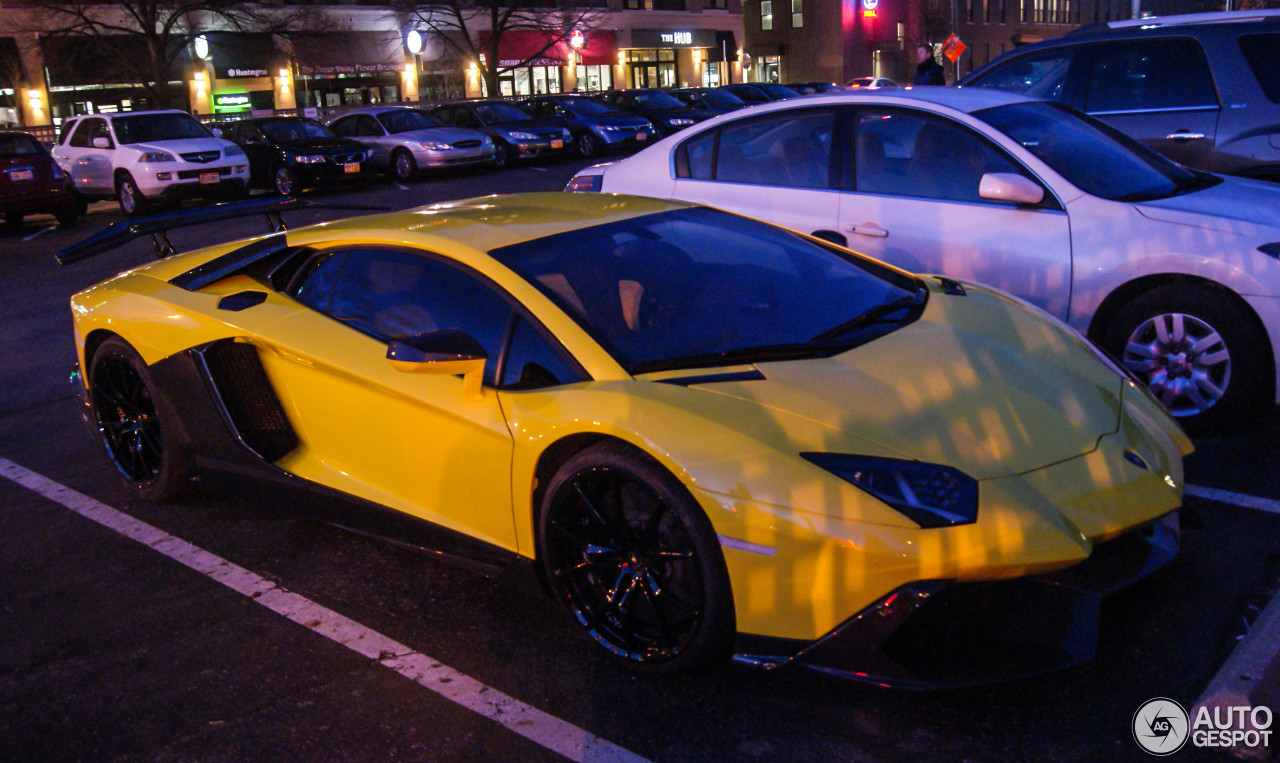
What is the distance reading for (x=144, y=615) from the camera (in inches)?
146

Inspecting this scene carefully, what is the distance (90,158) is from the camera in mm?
18672

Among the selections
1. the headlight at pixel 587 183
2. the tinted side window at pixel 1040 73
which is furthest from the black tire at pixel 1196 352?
the headlight at pixel 587 183

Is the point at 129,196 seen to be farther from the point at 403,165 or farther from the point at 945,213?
the point at 945,213

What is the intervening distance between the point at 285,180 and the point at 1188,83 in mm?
16403

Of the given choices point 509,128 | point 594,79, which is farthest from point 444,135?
point 594,79

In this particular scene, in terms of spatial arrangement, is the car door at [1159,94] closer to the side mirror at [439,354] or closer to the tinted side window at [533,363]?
the tinted side window at [533,363]

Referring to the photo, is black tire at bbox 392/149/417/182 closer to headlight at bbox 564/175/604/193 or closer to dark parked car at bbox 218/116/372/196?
dark parked car at bbox 218/116/372/196

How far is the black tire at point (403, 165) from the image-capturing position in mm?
20969

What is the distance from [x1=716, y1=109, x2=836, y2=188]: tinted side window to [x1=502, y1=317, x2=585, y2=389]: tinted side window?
9.71ft

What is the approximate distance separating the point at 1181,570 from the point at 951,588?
1.31 m

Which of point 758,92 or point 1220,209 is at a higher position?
point 758,92

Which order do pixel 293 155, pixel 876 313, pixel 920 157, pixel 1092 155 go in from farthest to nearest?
pixel 293 155 < pixel 920 157 < pixel 1092 155 < pixel 876 313

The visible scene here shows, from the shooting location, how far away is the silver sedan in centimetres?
2077

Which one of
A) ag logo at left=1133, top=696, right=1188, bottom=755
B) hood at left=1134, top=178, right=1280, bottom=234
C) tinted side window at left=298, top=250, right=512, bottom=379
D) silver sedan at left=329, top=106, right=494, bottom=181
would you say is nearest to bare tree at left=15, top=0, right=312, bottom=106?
silver sedan at left=329, top=106, right=494, bottom=181
